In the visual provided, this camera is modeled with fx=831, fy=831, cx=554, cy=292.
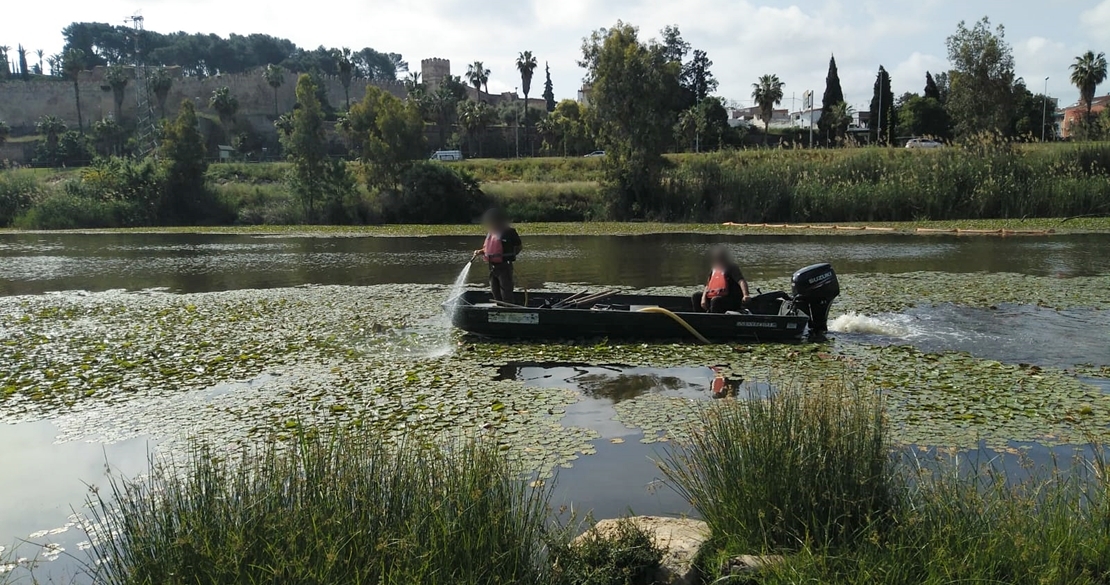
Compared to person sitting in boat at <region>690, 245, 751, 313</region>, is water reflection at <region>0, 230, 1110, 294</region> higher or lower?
lower

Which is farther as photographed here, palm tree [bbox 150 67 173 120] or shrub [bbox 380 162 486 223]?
palm tree [bbox 150 67 173 120]

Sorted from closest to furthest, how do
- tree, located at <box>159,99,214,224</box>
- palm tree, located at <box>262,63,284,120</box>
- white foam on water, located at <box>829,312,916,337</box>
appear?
white foam on water, located at <box>829,312,916,337</box>
tree, located at <box>159,99,214,224</box>
palm tree, located at <box>262,63,284,120</box>

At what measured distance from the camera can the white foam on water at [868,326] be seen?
38.7 ft

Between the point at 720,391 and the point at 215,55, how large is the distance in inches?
5905

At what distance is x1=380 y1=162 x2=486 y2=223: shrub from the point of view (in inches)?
1705

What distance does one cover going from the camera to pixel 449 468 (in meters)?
4.36

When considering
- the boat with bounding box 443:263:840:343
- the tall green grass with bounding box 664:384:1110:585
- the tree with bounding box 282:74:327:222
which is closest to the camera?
the tall green grass with bounding box 664:384:1110:585

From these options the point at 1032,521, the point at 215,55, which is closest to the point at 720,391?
the point at 1032,521

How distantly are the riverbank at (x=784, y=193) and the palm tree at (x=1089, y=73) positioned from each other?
113 feet

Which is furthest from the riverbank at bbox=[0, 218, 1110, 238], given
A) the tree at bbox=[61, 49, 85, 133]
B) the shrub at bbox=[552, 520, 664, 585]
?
the tree at bbox=[61, 49, 85, 133]

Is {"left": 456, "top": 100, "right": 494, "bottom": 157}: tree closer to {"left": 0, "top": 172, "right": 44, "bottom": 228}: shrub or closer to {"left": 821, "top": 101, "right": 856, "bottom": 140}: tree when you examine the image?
{"left": 821, "top": 101, "right": 856, "bottom": 140}: tree

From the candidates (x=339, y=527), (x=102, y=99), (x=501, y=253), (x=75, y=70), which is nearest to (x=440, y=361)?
(x=501, y=253)

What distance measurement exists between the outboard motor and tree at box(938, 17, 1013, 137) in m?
31.7

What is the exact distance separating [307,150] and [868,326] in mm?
36608
